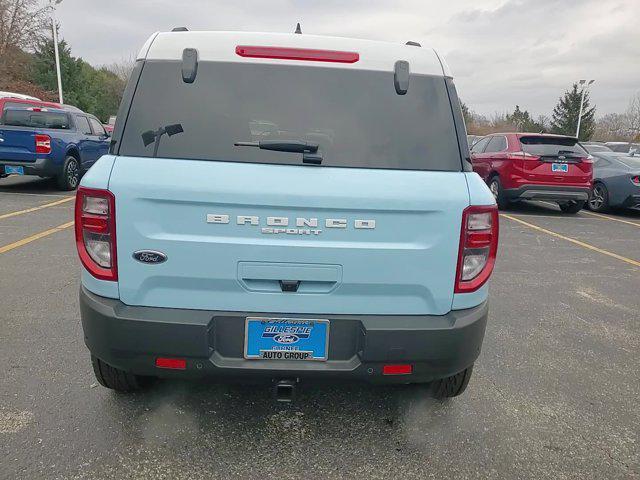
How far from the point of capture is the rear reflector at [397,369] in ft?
7.24

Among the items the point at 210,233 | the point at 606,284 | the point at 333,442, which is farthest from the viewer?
the point at 606,284

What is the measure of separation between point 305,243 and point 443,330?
733mm

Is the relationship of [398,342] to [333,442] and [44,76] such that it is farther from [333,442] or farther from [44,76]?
[44,76]

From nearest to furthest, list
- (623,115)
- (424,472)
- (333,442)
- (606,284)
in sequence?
1. (424,472)
2. (333,442)
3. (606,284)
4. (623,115)

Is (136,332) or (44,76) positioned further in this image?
(44,76)

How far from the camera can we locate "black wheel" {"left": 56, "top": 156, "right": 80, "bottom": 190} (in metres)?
10.2

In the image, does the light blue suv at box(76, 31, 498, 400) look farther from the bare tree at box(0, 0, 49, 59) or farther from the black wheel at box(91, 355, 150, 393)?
the bare tree at box(0, 0, 49, 59)

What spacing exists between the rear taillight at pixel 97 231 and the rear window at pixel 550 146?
9.40 m

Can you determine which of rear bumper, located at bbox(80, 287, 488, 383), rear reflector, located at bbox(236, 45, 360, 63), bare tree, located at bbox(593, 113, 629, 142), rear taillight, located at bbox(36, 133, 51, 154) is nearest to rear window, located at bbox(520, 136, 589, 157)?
rear reflector, located at bbox(236, 45, 360, 63)

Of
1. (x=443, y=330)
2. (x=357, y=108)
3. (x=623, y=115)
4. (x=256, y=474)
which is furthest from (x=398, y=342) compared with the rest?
(x=623, y=115)

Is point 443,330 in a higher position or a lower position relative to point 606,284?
higher

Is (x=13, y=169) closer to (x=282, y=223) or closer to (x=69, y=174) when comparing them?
(x=69, y=174)

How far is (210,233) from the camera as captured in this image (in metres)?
2.09

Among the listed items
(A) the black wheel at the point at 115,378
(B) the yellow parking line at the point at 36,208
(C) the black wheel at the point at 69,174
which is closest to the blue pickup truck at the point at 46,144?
(C) the black wheel at the point at 69,174
